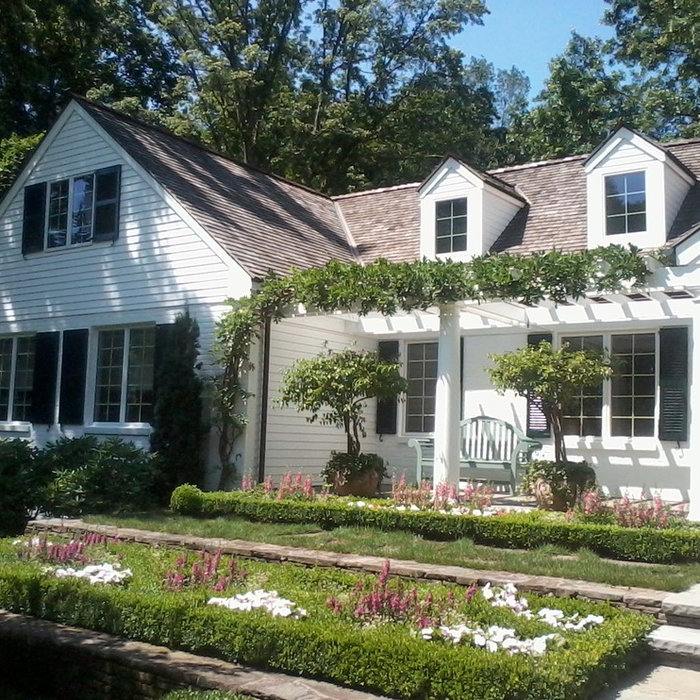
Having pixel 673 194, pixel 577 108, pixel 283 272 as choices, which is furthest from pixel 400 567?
pixel 577 108

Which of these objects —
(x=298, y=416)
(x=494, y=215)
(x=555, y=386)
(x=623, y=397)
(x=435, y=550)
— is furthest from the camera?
(x=494, y=215)

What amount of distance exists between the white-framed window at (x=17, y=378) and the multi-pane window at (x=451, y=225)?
7852 mm

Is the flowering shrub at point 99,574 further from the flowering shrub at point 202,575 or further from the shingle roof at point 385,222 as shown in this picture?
the shingle roof at point 385,222

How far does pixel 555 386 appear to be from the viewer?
10320 mm

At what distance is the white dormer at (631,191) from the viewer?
13.2 metres

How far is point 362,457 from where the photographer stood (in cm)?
1179

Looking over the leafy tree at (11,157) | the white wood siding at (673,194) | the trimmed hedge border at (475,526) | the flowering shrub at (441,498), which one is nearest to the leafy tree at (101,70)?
the leafy tree at (11,157)

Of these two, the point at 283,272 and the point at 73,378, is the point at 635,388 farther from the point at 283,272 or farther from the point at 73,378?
the point at 73,378

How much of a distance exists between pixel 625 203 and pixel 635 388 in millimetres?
3025

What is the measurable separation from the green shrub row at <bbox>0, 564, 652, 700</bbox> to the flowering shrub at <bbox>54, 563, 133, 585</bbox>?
0.37 metres

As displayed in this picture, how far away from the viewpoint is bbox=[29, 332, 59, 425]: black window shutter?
49.0 ft

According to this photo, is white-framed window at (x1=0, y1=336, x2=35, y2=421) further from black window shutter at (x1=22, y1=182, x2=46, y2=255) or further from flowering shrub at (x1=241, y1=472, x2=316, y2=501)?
flowering shrub at (x1=241, y1=472, x2=316, y2=501)

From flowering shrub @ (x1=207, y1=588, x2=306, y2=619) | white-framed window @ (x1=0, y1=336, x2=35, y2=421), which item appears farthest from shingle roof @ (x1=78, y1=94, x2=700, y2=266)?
flowering shrub @ (x1=207, y1=588, x2=306, y2=619)

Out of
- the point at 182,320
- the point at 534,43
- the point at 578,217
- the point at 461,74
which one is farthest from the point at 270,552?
the point at 461,74
